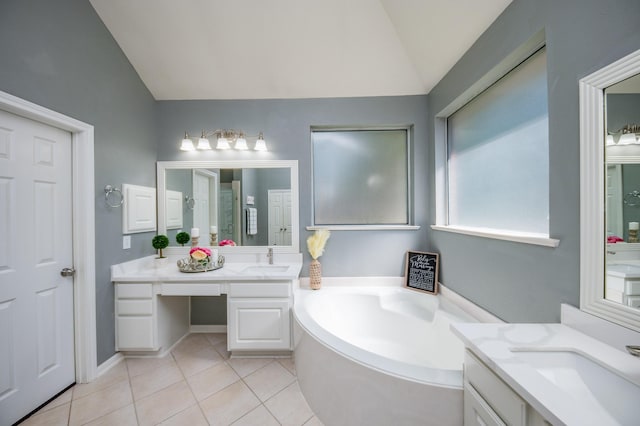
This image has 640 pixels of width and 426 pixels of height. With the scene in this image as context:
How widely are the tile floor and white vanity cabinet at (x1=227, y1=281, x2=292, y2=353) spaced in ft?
0.57

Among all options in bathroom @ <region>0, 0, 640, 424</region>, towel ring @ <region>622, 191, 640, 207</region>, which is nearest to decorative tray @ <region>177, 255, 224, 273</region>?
bathroom @ <region>0, 0, 640, 424</region>

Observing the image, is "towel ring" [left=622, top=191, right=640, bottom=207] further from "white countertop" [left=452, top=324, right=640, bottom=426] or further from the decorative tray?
the decorative tray

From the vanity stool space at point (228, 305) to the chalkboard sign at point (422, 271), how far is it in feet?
3.77

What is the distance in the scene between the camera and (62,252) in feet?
5.88

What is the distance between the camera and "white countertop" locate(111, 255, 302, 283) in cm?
208

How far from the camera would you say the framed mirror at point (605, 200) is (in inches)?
36.2

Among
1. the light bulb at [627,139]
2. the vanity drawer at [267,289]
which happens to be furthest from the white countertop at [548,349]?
the vanity drawer at [267,289]

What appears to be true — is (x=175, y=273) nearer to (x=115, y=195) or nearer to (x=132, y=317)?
(x=132, y=317)

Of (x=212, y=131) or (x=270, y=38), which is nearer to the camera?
(x=270, y=38)

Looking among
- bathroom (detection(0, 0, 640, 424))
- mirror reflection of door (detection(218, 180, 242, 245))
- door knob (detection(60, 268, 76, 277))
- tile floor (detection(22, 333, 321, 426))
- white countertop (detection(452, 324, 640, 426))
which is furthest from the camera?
mirror reflection of door (detection(218, 180, 242, 245))

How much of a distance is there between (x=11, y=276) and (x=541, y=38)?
10.7 ft

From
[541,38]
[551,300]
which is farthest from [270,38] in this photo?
[551,300]

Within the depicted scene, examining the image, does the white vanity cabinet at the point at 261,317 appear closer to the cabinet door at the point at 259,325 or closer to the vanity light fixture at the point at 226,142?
the cabinet door at the point at 259,325

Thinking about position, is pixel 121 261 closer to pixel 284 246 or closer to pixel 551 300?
pixel 284 246
